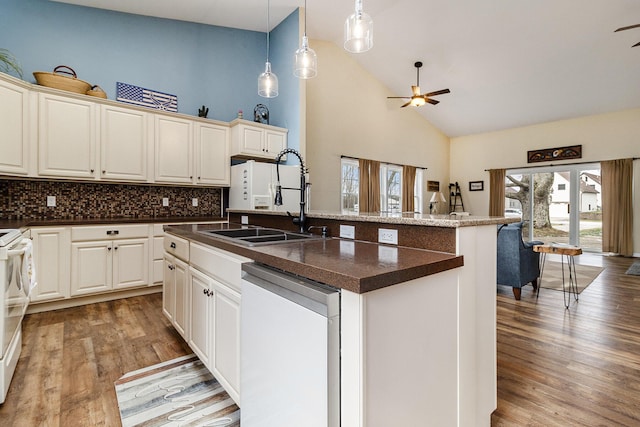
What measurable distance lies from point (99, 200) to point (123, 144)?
76cm

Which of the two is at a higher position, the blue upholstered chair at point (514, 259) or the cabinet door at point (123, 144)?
the cabinet door at point (123, 144)

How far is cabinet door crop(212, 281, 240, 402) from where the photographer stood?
1.48 m

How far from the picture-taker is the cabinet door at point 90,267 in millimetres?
3170

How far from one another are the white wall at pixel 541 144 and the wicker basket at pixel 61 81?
28.6ft

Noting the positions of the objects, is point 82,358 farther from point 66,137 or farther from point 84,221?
point 66,137

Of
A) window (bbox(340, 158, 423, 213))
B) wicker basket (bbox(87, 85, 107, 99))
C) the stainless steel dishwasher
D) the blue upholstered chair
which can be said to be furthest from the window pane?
the stainless steel dishwasher

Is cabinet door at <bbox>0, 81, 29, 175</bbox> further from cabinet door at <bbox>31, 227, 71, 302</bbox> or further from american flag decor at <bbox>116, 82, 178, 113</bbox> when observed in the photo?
american flag decor at <bbox>116, 82, 178, 113</bbox>

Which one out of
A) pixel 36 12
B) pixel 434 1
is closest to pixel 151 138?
pixel 36 12

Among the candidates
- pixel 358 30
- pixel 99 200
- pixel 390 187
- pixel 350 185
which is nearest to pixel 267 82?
pixel 358 30

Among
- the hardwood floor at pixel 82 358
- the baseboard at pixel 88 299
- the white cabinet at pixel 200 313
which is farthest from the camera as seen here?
the baseboard at pixel 88 299

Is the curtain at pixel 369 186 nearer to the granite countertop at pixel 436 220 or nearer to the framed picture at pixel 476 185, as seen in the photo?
the framed picture at pixel 476 185

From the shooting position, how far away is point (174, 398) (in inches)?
68.5

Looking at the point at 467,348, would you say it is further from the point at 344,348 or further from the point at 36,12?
the point at 36,12

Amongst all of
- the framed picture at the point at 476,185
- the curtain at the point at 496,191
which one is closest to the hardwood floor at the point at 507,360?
the curtain at the point at 496,191
